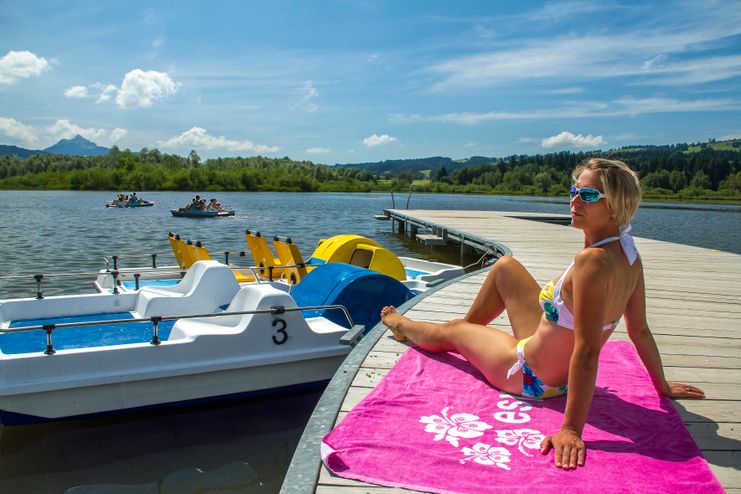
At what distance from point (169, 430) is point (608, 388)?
4.37m

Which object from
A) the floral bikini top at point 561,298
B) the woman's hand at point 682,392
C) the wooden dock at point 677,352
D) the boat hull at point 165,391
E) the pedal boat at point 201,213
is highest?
the floral bikini top at point 561,298

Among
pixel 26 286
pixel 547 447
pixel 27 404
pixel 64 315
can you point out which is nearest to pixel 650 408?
pixel 547 447

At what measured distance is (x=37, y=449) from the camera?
5.79 meters

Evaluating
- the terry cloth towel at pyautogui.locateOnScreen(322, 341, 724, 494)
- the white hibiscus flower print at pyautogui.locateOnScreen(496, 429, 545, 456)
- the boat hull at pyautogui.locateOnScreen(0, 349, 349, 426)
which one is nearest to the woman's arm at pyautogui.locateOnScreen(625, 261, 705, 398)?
the terry cloth towel at pyautogui.locateOnScreen(322, 341, 724, 494)

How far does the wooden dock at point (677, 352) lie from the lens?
294cm

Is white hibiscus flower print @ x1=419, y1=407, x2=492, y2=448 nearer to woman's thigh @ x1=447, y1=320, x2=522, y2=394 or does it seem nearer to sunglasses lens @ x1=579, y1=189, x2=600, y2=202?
woman's thigh @ x1=447, y1=320, x2=522, y2=394

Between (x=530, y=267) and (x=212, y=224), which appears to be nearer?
(x=530, y=267)

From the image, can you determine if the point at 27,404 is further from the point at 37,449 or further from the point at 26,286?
the point at 26,286

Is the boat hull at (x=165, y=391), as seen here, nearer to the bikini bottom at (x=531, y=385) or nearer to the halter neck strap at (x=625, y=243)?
the bikini bottom at (x=531, y=385)

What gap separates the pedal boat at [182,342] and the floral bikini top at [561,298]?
2334mm

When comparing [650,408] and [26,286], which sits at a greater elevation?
[650,408]

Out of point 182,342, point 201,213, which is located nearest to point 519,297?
point 182,342

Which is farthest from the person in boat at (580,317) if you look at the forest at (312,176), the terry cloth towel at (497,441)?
the forest at (312,176)

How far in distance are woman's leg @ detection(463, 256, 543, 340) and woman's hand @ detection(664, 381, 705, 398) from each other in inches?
35.6
